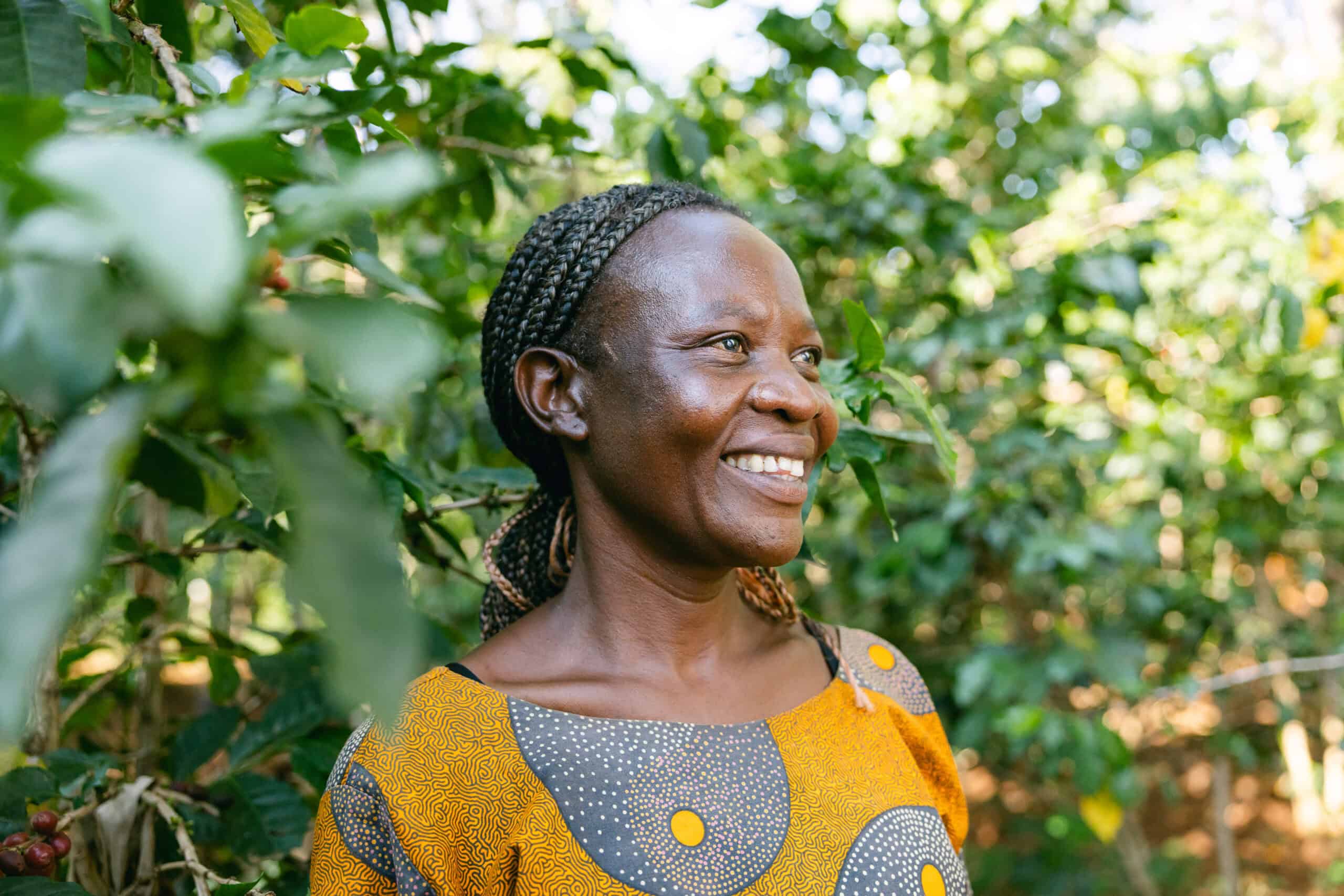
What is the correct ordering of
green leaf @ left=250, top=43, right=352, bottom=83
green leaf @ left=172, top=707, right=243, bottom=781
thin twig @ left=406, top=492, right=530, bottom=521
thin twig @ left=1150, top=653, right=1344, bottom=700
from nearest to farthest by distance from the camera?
green leaf @ left=250, top=43, right=352, bottom=83 → thin twig @ left=406, top=492, right=530, bottom=521 → green leaf @ left=172, top=707, right=243, bottom=781 → thin twig @ left=1150, top=653, right=1344, bottom=700

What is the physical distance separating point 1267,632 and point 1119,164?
1805mm

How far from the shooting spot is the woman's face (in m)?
1.27

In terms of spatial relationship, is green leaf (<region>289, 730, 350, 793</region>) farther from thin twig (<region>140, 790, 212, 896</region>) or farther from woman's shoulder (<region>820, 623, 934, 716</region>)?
woman's shoulder (<region>820, 623, 934, 716</region>)

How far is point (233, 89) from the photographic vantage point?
31.1 inches

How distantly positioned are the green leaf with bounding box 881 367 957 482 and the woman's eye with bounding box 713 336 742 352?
222mm

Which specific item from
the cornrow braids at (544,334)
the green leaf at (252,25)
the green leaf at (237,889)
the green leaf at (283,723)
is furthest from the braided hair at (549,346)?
the green leaf at (237,889)

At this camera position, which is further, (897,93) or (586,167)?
(897,93)

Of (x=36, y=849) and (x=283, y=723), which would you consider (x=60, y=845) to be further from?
(x=283, y=723)

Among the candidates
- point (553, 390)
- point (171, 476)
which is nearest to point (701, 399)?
point (553, 390)

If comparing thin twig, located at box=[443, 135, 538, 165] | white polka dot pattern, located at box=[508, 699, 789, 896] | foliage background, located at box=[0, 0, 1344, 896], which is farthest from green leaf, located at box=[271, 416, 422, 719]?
thin twig, located at box=[443, 135, 538, 165]

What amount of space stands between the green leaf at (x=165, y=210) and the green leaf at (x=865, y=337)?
1.04 m

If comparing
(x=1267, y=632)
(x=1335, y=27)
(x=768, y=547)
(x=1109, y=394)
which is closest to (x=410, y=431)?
(x=768, y=547)

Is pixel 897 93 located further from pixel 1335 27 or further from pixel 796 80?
pixel 1335 27

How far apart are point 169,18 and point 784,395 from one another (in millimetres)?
839
